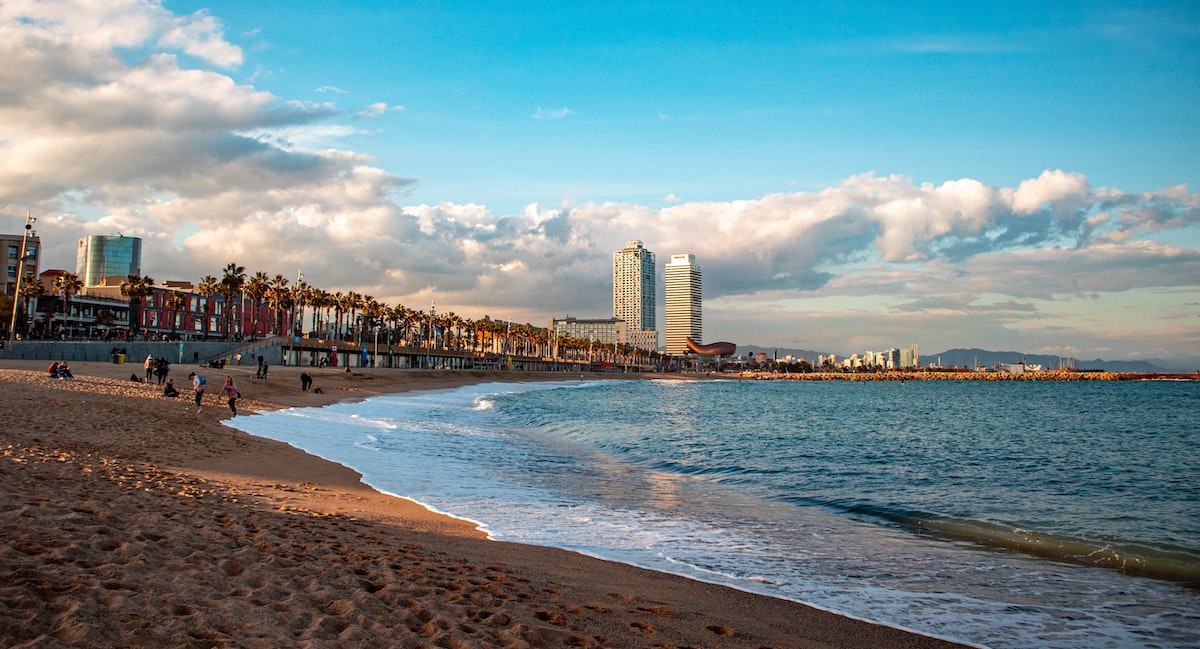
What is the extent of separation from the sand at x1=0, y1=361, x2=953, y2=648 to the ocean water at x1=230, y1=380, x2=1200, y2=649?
3.51 ft

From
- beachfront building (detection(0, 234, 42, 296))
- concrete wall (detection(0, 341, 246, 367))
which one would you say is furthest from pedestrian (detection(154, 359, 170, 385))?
beachfront building (detection(0, 234, 42, 296))

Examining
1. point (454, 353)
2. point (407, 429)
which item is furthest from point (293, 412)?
point (454, 353)

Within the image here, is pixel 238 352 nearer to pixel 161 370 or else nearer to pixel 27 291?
pixel 27 291

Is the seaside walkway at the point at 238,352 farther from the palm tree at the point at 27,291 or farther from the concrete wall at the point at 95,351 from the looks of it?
the palm tree at the point at 27,291

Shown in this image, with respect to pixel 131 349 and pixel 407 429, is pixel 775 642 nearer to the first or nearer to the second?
pixel 407 429

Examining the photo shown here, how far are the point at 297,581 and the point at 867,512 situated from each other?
11.6 metres

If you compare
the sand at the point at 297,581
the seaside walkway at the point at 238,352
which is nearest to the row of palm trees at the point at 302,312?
the seaside walkway at the point at 238,352

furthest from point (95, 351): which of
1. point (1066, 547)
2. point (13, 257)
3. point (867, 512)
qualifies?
point (1066, 547)

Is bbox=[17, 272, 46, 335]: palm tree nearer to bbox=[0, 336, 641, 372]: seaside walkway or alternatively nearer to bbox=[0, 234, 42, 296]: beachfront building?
bbox=[0, 234, 42, 296]: beachfront building

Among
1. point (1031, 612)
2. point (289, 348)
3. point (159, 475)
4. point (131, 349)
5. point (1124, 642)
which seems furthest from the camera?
point (289, 348)

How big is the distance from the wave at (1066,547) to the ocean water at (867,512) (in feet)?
0.18

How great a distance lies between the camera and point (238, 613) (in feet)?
17.7

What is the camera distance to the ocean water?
840cm

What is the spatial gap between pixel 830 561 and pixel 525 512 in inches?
206
